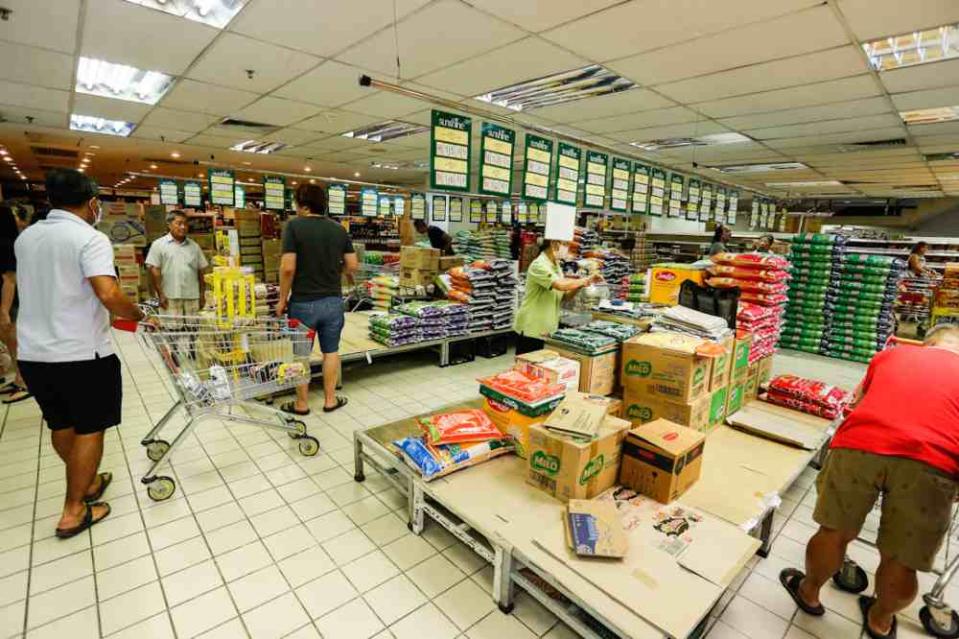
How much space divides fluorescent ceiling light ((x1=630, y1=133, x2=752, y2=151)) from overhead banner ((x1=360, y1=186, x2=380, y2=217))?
16.4 feet

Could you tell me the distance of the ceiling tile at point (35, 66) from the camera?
422cm

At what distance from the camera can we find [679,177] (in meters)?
6.72

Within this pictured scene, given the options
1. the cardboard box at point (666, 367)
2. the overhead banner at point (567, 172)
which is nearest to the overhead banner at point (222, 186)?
the overhead banner at point (567, 172)

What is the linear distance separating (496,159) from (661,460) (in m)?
2.98

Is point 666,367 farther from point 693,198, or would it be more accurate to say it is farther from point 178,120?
point 178,120

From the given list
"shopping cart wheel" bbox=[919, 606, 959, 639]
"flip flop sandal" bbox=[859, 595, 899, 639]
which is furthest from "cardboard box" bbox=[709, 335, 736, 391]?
"shopping cart wheel" bbox=[919, 606, 959, 639]

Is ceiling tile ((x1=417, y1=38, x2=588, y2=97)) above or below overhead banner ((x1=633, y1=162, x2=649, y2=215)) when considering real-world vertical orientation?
above

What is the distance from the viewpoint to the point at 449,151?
151 inches

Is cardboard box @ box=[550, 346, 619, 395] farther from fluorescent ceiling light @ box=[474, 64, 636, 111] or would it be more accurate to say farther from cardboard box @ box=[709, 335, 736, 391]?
fluorescent ceiling light @ box=[474, 64, 636, 111]

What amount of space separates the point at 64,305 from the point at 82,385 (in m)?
0.45

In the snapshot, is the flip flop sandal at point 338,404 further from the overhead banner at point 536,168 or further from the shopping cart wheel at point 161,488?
the overhead banner at point 536,168

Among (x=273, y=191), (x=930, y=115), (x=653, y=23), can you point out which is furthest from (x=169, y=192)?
(x=930, y=115)

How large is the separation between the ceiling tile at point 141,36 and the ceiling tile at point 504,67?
2.08 meters

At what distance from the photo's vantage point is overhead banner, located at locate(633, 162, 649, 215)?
228 inches
